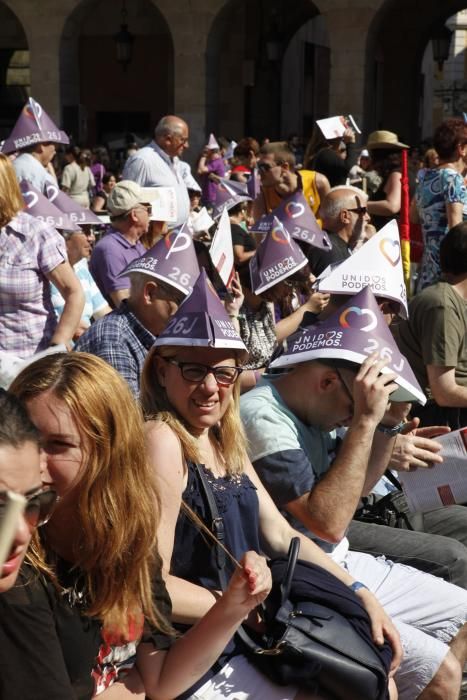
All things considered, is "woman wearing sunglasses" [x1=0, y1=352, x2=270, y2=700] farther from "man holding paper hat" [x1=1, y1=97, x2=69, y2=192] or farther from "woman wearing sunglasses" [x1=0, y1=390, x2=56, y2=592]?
"man holding paper hat" [x1=1, y1=97, x2=69, y2=192]

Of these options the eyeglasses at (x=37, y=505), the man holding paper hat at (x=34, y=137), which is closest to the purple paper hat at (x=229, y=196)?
the man holding paper hat at (x=34, y=137)

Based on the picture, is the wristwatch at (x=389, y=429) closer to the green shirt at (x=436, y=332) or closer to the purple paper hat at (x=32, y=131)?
the green shirt at (x=436, y=332)

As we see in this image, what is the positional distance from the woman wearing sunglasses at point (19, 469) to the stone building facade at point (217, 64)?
63.6 ft

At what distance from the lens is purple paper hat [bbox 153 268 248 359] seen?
306 centimetres

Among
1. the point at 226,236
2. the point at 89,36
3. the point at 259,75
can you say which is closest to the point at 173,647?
the point at 226,236

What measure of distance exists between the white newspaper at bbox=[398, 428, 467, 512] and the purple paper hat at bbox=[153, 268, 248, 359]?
1.17 meters

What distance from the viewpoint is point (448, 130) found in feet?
24.3

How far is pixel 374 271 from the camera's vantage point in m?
4.31

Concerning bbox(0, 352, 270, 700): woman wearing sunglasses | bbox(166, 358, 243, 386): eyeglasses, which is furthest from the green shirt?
bbox(0, 352, 270, 700): woman wearing sunglasses

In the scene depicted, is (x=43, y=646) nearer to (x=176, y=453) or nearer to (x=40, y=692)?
(x=40, y=692)

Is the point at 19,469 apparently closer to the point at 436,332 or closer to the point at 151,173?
the point at 436,332

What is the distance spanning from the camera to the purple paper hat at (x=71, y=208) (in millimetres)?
6410

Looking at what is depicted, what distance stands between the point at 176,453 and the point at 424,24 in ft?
91.6

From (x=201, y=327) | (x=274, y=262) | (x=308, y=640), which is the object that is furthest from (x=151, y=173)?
(x=308, y=640)
